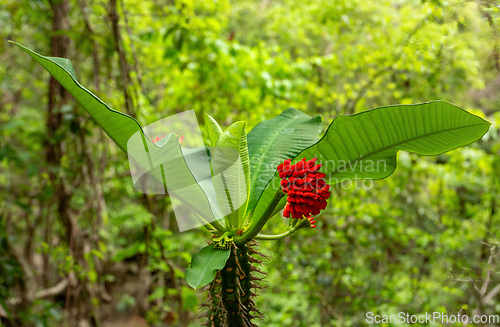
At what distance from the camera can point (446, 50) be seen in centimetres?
149

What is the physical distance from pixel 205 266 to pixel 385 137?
0.47 metres

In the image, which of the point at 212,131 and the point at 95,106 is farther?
the point at 212,131

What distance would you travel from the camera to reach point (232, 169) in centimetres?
71

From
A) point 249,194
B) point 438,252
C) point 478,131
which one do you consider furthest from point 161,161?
point 438,252

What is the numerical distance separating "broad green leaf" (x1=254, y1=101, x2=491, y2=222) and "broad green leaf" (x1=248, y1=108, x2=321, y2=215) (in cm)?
3

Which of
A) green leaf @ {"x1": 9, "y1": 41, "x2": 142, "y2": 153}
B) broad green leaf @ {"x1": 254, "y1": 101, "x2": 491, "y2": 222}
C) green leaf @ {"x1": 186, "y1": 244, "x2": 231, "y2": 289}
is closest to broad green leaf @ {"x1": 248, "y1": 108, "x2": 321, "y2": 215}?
broad green leaf @ {"x1": 254, "y1": 101, "x2": 491, "y2": 222}

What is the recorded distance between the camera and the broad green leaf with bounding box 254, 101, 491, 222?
2.13 feet

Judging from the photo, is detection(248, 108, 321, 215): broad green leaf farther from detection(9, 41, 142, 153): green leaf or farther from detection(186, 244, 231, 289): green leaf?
detection(9, 41, 142, 153): green leaf

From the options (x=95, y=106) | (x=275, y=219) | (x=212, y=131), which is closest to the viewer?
(x=95, y=106)

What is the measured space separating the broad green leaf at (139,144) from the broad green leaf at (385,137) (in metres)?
0.17

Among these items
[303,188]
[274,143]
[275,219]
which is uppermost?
[274,143]

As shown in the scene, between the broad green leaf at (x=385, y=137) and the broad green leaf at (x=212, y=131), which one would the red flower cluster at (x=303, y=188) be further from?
the broad green leaf at (x=212, y=131)

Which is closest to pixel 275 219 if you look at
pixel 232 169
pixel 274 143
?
pixel 274 143

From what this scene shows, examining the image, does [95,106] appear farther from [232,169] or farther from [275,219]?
[275,219]
